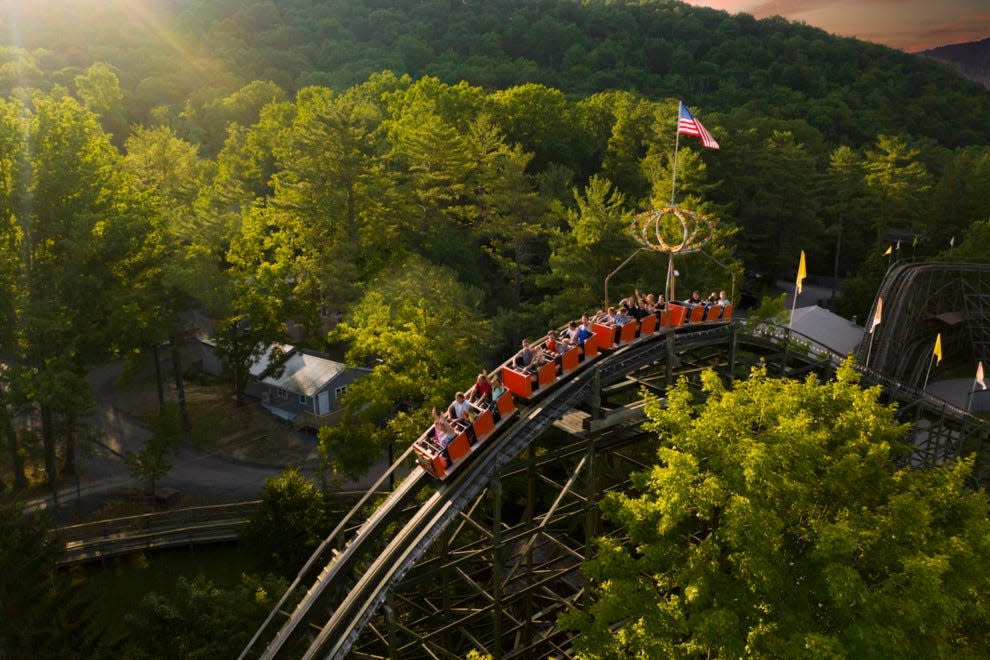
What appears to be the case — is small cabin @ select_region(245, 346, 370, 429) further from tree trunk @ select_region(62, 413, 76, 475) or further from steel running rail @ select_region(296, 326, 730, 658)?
steel running rail @ select_region(296, 326, 730, 658)

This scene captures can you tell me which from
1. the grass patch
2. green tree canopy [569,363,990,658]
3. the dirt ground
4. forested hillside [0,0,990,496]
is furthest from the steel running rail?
the dirt ground

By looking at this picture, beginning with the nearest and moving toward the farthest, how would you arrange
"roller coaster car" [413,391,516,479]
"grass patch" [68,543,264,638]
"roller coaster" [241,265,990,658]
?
"roller coaster" [241,265,990,658] → "roller coaster car" [413,391,516,479] → "grass patch" [68,543,264,638]

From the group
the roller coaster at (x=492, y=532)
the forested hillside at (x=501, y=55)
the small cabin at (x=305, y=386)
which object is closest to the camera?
the roller coaster at (x=492, y=532)

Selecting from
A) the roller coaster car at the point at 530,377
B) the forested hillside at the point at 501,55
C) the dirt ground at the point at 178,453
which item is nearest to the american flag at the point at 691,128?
the roller coaster car at the point at 530,377

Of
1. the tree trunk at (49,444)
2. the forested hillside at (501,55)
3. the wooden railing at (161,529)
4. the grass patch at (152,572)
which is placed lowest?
the grass patch at (152,572)

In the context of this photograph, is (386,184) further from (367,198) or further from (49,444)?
(49,444)

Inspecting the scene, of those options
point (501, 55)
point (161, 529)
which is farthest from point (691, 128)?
point (501, 55)

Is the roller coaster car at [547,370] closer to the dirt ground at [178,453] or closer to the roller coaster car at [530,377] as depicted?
the roller coaster car at [530,377]
